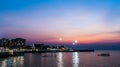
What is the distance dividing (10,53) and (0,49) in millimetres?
10938

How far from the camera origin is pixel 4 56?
126 metres

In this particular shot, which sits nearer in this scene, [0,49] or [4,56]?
[4,56]

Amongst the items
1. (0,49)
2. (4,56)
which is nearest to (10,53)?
(0,49)

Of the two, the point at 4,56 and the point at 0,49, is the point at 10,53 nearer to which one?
the point at 0,49

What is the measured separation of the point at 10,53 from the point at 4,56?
20089mm

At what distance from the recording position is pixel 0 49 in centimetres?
13600

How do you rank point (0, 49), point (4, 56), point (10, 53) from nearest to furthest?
point (4, 56) < point (0, 49) < point (10, 53)

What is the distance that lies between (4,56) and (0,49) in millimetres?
11797

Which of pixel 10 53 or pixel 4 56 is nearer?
pixel 4 56

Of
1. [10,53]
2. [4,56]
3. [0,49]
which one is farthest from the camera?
[10,53]

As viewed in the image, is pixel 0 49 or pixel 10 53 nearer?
pixel 0 49

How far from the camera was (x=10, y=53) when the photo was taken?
14575 centimetres
